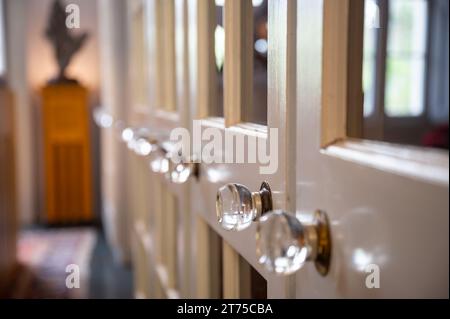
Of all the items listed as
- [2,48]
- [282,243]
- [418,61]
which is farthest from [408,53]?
[282,243]

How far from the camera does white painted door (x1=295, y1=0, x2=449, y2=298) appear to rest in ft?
0.97

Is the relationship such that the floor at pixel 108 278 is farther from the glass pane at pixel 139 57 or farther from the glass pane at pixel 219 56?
the glass pane at pixel 219 56

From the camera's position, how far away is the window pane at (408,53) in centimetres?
374

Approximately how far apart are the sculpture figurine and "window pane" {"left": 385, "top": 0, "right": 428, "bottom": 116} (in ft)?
8.32

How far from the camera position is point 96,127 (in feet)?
16.2

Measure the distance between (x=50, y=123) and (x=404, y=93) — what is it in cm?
278

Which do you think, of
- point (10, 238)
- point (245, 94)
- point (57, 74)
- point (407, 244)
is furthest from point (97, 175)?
point (407, 244)

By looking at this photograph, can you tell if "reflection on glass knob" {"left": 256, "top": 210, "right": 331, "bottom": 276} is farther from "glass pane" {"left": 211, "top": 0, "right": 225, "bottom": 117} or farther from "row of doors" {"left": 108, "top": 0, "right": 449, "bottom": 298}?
"glass pane" {"left": 211, "top": 0, "right": 225, "bottom": 117}

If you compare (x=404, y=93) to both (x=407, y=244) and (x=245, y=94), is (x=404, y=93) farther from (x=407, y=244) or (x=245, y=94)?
(x=407, y=244)

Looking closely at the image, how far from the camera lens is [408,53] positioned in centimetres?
432

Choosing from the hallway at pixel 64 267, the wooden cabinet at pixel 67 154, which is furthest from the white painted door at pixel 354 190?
the wooden cabinet at pixel 67 154

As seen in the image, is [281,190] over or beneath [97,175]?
over

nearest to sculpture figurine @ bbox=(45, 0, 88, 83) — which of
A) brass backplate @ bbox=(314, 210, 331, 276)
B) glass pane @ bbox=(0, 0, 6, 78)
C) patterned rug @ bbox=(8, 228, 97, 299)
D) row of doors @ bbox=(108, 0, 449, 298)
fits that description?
glass pane @ bbox=(0, 0, 6, 78)

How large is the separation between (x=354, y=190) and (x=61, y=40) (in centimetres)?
460
